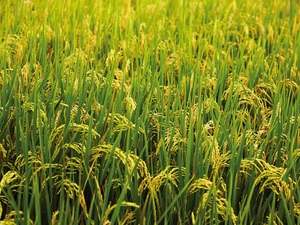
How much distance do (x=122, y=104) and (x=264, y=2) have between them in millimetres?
2298

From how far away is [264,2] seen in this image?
3.90 m

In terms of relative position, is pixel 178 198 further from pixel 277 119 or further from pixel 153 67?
pixel 153 67

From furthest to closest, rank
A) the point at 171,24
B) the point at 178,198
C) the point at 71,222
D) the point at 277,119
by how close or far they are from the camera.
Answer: the point at 171,24 → the point at 277,119 → the point at 178,198 → the point at 71,222

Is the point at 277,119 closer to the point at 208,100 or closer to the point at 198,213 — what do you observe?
the point at 208,100

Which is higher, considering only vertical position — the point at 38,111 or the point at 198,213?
the point at 38,111

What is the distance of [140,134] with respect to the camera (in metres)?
1.75

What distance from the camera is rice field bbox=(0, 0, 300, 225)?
4.83ft

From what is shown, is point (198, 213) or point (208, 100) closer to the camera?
point (198, 213)

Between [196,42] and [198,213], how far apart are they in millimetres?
1488

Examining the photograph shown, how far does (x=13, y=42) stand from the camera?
2443mm

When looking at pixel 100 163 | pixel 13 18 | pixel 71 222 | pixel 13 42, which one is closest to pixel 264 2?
pixel 13 18

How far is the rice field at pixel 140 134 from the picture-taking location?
1.47 meters

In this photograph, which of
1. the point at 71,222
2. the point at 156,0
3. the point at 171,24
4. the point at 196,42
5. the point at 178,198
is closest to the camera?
the point at 71,222

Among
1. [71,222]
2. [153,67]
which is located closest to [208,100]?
[153,67]
